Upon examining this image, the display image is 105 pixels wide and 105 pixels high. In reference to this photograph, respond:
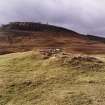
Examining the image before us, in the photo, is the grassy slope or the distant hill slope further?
the distant hill slope

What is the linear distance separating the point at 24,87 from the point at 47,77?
1.86 m

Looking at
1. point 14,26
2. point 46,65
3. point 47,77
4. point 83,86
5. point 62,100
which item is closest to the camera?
point 62,100

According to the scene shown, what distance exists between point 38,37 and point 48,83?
124 ft

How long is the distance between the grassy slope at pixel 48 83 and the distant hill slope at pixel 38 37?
2515cm

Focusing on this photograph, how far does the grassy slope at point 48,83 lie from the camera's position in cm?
1521

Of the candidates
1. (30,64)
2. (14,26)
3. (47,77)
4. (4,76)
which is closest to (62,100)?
(47,77)

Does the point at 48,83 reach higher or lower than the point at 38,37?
lower

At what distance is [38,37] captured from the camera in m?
54.7

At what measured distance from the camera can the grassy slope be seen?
15211mm

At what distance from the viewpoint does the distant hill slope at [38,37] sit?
48.3 m

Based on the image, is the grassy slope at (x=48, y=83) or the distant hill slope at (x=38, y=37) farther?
the distant hill slope at (x=38, y=37)

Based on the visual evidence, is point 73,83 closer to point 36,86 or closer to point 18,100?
point 36,86

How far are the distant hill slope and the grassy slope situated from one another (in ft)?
82.5

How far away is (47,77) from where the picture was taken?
18250 millimetres
